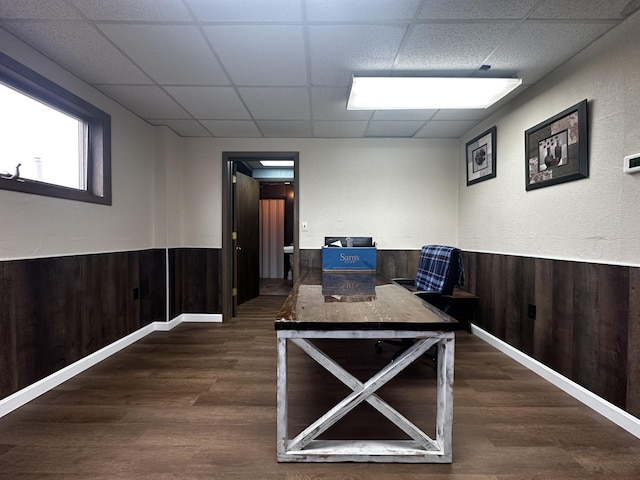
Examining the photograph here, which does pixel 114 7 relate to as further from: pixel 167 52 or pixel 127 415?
pixel 127 415

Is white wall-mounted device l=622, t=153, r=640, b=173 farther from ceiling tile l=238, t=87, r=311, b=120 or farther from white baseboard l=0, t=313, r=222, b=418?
white baseboard l=0, t=313, r=222, b=418

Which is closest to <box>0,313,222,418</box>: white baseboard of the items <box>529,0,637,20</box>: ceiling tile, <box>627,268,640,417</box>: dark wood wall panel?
<box>627,268,640,417</box>: dark wood wall panel

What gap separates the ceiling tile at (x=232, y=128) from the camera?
3.50m

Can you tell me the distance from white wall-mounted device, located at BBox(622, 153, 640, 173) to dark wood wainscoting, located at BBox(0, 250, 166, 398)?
3.76 m

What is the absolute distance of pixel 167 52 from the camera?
217cm

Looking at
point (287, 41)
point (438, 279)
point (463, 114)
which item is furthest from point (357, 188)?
point (287, 41)

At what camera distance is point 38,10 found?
1.76 m

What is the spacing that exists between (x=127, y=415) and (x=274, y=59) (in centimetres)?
255

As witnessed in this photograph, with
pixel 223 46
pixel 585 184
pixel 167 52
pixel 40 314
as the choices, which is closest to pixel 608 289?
pixel 585 184

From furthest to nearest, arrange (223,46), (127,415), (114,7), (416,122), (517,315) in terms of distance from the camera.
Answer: (416,122) < (517,315) < (223,46) < (127,415) < (114,7)

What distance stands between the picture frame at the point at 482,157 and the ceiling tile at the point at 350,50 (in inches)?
60.3

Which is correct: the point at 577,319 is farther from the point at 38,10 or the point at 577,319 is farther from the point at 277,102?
the point at 38,10

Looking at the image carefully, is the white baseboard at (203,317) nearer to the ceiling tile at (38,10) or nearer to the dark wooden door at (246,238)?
the dark wooden door at (246,238)

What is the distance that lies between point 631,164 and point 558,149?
61cm
